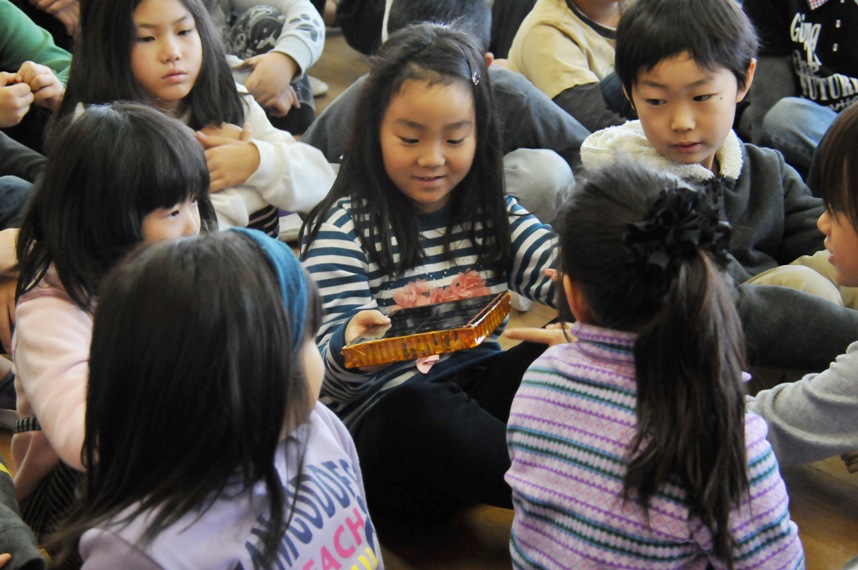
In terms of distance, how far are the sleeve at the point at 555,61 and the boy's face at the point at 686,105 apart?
59 cm

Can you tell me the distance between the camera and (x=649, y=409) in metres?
0.83

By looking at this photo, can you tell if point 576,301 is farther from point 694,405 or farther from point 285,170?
point 285,170

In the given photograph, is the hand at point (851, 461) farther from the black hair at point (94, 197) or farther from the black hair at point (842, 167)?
the black hair at point (94, 197)

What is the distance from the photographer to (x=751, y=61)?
1509 millimetres

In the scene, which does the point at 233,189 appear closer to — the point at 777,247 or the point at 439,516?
the point at 439,516

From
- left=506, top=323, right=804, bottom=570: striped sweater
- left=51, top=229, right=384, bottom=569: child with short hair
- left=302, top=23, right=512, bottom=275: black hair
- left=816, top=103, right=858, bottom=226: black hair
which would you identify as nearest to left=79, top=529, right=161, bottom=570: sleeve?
left=51, top=229, right=384, bottom=569: child with short hair

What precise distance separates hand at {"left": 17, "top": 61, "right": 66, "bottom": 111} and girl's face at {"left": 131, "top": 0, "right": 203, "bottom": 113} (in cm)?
22

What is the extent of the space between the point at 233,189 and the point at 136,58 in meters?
0.27

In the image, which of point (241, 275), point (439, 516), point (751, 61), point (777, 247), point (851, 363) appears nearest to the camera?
point (241, 275)

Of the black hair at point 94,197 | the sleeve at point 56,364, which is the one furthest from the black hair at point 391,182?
the sleeve at point 56,364

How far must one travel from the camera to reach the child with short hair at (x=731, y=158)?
136 centimetres

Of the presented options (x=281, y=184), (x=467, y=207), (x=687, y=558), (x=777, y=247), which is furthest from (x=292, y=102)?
(x=687, y=558)

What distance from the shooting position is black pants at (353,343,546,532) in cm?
115

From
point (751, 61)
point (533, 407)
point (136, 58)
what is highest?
point (136, 58)
